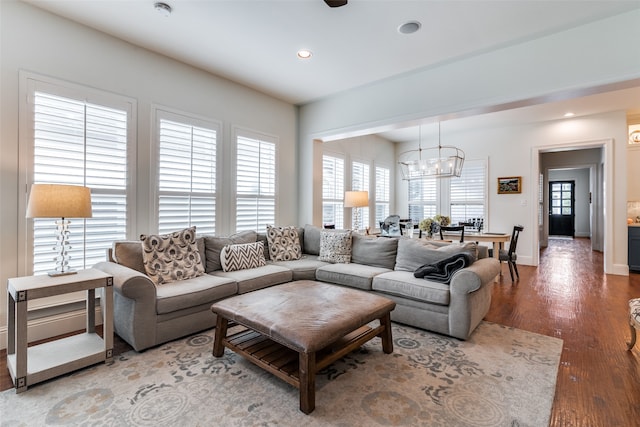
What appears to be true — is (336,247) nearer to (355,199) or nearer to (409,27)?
(355,199)

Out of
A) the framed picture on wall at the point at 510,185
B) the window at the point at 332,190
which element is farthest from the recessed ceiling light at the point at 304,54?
the framed picture on wall at the point at 510,185

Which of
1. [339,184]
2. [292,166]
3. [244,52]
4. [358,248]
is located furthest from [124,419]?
[339,184]

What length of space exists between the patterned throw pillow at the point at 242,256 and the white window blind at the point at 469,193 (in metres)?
5.19

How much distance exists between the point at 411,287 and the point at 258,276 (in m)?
1.64

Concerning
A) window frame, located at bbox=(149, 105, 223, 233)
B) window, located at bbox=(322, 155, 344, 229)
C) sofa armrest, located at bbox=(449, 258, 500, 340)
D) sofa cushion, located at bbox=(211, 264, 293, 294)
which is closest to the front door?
window, located at bbox=(322, 155, 344, 229)

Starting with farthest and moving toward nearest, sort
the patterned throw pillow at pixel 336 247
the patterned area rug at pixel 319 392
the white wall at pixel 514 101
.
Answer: the patterned throw pillow at pixel 336 247, the white wall at pixel 514 101, the patterned area rug at pixel 319 392

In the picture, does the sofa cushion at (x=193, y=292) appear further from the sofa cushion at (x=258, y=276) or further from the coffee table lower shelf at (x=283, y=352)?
the coffee table lower shelf at (x=283, y=352)

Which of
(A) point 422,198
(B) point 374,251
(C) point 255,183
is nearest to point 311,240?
(B) point 374,251

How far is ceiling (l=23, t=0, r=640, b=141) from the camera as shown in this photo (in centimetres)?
266

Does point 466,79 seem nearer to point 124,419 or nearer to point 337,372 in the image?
point 337,372

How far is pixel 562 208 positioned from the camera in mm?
11969

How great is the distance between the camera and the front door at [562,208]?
462 inches

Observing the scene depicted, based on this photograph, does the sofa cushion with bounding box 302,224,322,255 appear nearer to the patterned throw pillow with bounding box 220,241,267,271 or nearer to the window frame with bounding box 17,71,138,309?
the patterned throw pillow with bounding box 220,241,267,271

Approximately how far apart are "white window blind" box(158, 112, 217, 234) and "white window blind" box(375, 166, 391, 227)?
447cm
